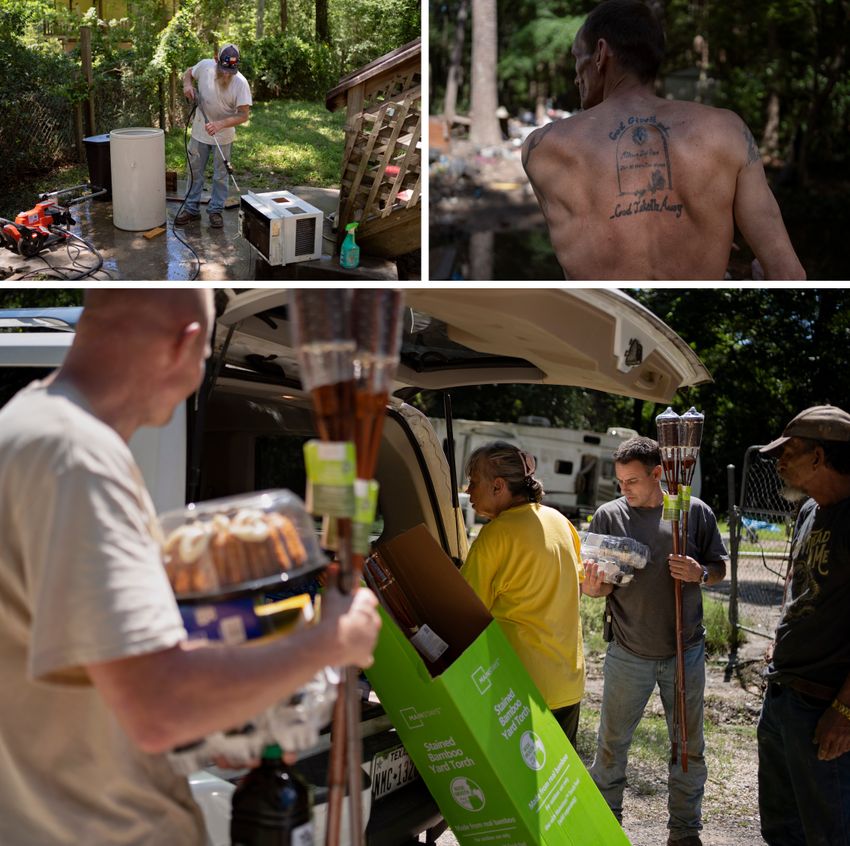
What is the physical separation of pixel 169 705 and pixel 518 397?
17.3 m

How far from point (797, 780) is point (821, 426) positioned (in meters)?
1.18

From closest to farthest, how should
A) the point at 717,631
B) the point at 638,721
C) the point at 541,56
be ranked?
the point at 638,721 < the point at 717,631 < the point at 541,56

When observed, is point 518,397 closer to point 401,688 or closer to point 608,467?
point 608,467

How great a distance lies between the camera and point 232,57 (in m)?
6.29

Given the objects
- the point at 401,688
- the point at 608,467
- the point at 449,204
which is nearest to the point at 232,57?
the point at 401,688

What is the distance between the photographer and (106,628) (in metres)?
1.42

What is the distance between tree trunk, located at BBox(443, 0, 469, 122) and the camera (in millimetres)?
13508

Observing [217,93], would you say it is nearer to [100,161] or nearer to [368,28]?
[100,161]

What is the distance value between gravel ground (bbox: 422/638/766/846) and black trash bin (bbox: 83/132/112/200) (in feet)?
14.9

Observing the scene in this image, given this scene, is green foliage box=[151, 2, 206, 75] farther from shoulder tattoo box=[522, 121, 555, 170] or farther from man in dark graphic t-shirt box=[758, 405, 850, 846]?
man in dark graphic t-shirt box=[758, 405, 850, 846]

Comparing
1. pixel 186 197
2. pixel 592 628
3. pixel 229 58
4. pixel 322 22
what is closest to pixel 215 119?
pixel 229 58

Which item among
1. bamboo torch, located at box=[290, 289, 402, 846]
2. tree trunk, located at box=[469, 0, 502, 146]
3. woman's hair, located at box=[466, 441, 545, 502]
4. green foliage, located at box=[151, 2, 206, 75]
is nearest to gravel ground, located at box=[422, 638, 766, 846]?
woman's hair, located at box=[466, 441, 545, 502]

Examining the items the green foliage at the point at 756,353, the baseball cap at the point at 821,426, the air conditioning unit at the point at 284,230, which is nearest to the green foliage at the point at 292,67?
the air conditioning unit at the point at 284,230

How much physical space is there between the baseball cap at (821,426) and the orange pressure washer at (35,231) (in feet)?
15.0
